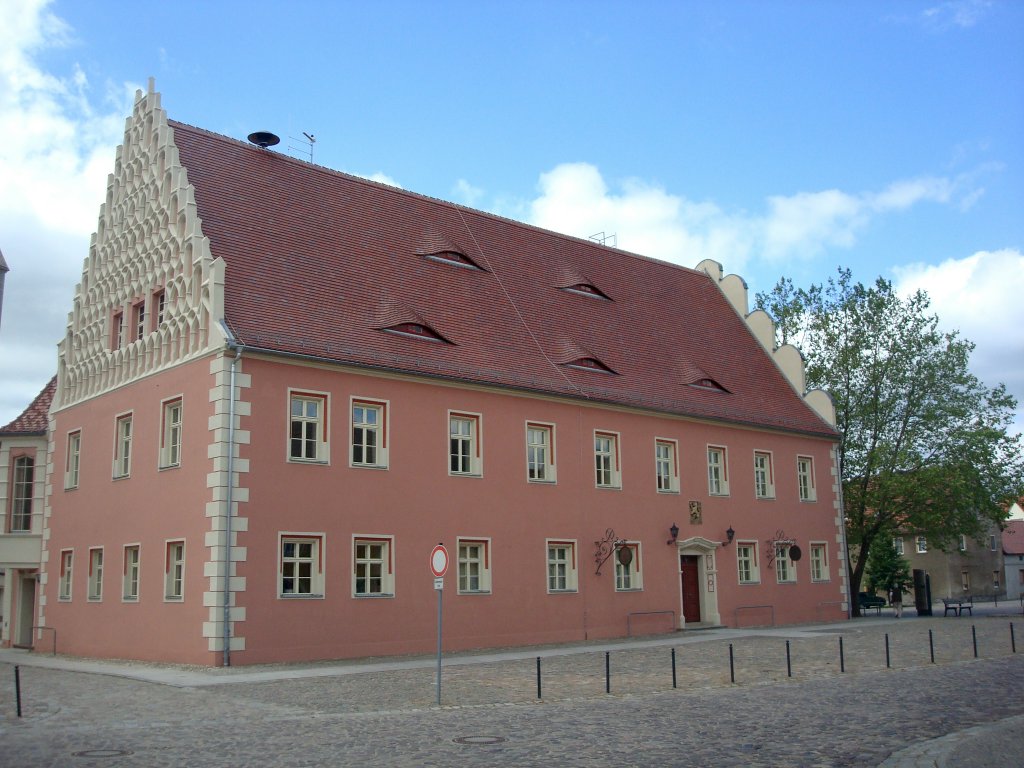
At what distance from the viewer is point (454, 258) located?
30.2 m

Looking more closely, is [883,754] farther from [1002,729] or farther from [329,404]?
[329,404]

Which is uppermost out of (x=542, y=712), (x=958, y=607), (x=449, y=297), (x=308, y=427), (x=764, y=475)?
(x=449, y=297)

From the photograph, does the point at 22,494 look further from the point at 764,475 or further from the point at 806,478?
the point at 806,478

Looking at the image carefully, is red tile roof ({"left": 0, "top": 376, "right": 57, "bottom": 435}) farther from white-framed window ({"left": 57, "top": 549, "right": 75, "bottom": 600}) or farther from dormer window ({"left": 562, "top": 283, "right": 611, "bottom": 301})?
dormer window ({"left": 562, "top": 283, "right": 611, "bottom": 301})

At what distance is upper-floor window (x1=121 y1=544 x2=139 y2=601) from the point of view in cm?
2400

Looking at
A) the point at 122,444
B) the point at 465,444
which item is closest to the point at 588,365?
the point at 465,444

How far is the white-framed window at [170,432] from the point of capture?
77.3ft

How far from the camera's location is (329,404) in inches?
918

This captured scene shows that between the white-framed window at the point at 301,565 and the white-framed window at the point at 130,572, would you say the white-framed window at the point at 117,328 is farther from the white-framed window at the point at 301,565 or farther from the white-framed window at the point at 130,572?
the white-framed window at the point at 301,565

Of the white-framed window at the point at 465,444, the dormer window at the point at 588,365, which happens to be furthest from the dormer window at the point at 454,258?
the white-framed window at the point at 465,444

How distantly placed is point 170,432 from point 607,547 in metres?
11.9

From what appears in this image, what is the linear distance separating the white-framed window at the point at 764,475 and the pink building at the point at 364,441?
12 centimetres

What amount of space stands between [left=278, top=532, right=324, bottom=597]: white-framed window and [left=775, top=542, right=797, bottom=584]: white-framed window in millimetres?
17011

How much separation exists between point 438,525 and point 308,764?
48.4ft
